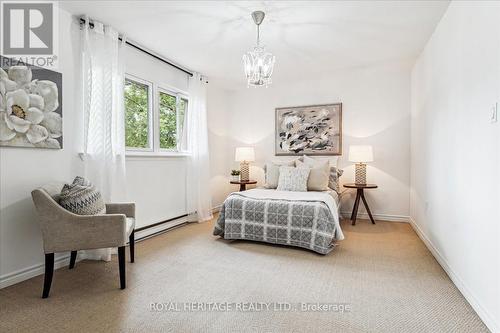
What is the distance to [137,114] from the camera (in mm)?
3781

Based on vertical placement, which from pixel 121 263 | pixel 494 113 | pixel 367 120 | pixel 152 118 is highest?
pixel 367 120

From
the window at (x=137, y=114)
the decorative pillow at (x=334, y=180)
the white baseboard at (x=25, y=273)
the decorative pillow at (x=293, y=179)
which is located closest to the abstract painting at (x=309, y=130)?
the decorative pillow at (x=334, y=180)

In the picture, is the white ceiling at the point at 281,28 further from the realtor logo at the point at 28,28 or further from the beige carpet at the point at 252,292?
the beige carpet at the point at 252,292

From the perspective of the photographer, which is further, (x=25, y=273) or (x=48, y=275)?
(x=25, y=273)

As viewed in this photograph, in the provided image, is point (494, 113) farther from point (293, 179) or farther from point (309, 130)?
point (309, 130)

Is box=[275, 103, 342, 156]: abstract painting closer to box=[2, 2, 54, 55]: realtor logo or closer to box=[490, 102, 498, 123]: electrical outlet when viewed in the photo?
box=[490, 102, 498, 123]: electrical outlet

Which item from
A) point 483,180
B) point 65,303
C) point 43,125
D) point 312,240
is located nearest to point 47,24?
point 43,125

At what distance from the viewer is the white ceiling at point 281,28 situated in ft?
8.68

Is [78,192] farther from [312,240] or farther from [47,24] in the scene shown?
[312,240]

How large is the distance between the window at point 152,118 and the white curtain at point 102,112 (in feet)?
1.46

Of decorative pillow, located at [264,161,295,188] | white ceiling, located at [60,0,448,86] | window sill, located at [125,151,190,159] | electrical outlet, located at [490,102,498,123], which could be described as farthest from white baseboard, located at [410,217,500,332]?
window sill, located at [125,151,190,159]

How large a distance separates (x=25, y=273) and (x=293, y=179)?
3.28 meters

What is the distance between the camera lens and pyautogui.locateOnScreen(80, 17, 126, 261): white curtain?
114 inches

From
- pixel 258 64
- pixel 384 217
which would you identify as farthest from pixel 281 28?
pixel 384 217
